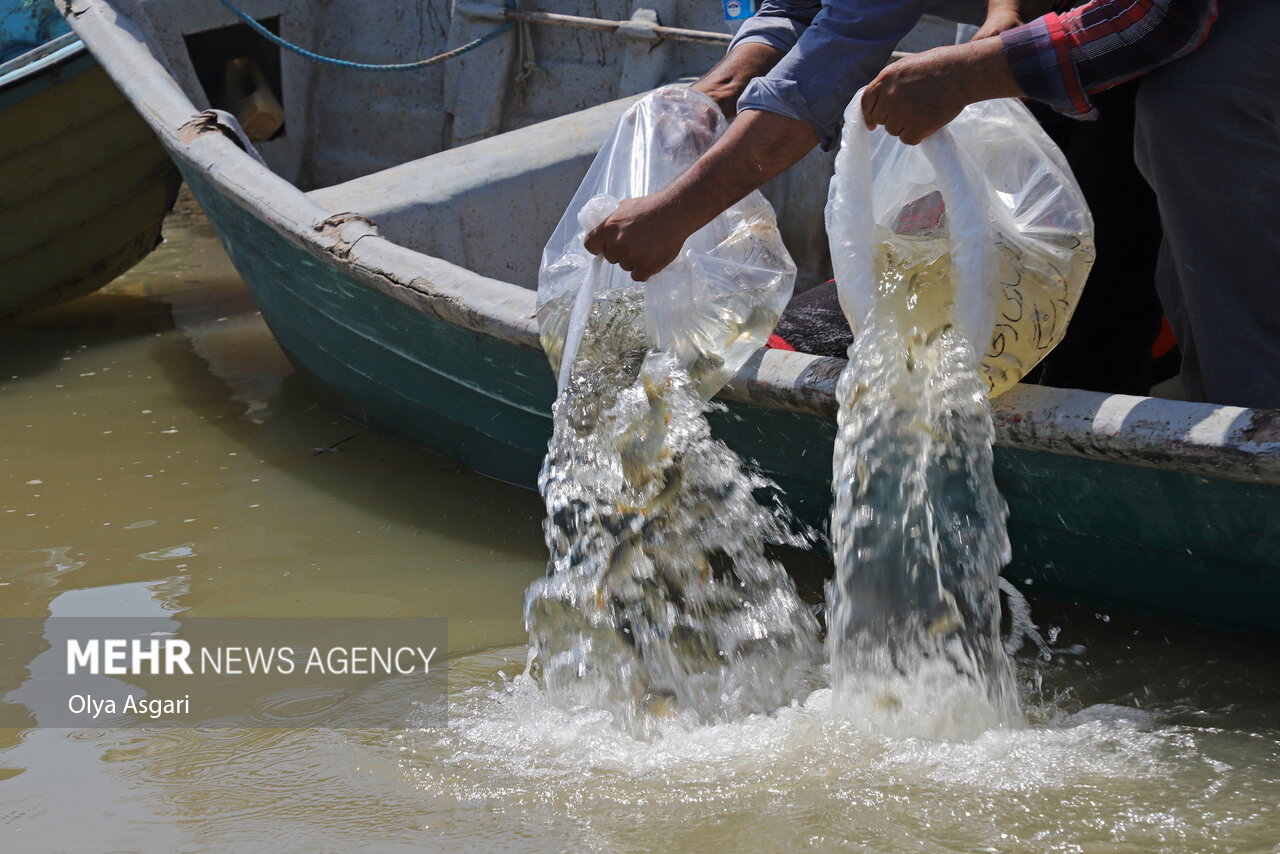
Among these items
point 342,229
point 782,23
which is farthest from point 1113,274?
point 342,229

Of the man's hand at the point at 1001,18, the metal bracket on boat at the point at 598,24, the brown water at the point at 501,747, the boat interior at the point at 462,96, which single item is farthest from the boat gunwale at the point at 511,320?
the metal bracket on boat at the point at 598,24

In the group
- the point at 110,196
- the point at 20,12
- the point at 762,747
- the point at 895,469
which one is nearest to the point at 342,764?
the point at 762,747

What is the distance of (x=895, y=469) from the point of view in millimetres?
1951

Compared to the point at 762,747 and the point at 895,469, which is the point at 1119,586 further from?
the point at 762,747

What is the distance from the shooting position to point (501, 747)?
191cm

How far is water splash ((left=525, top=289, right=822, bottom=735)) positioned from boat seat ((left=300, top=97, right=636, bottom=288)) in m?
1.16

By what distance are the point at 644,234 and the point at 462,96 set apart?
2.98 meters

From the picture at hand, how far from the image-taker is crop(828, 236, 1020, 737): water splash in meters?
1.90

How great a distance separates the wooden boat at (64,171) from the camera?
4.05 meters

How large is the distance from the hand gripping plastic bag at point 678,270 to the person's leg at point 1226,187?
66 cm

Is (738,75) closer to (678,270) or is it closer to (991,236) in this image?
(678,270)

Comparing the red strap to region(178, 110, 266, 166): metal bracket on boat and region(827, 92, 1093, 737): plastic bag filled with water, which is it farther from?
region(178, 110, 266, 166): metal bracket on boat

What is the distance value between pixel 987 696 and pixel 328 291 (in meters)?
1.86

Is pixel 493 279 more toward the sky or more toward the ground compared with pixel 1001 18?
more toward the ground
